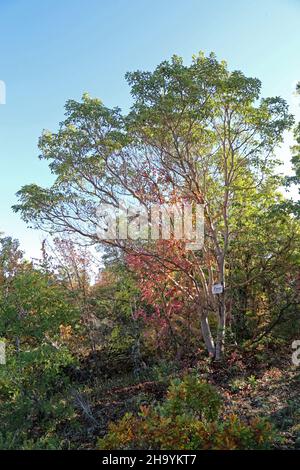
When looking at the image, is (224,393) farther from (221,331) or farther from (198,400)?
(198,400)

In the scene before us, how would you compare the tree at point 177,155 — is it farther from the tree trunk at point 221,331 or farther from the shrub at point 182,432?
the shrub at point 182,432

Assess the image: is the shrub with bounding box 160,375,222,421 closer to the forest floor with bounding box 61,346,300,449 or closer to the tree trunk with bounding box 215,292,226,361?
the forest floor with bounding box 61,346,300,449

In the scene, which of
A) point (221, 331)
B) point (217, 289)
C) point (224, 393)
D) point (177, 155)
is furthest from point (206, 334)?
point (177, 155)

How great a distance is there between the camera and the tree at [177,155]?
6301 millimetres

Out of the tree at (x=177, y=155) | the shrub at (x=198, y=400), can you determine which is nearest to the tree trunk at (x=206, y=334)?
the tree at (x=177, y=155)

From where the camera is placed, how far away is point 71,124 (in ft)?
23.2

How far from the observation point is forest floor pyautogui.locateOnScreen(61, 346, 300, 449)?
15.1 feet

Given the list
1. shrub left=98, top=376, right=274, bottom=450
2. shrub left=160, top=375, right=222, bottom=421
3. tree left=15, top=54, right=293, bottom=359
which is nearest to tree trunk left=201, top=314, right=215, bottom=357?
tree left=15, top=54, right=293, bottom=359

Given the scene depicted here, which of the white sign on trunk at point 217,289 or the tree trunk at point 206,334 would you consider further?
the tree trunk at point 206,334

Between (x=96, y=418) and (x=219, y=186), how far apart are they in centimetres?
482

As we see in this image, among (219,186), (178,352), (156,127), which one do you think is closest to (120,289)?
(178,352)

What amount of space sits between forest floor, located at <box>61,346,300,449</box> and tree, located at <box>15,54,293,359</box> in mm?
787

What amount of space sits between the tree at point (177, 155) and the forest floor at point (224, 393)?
31.0 inches
